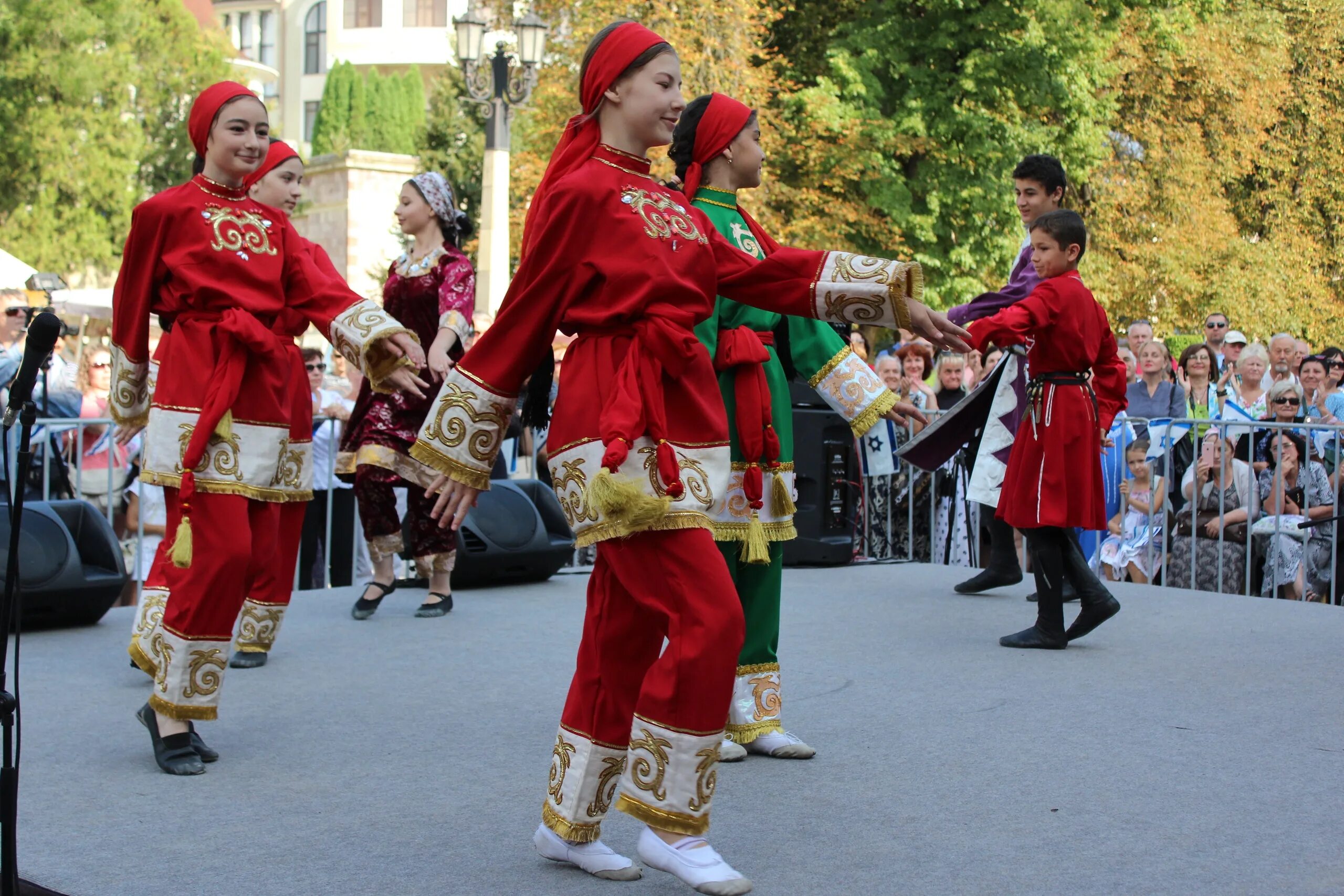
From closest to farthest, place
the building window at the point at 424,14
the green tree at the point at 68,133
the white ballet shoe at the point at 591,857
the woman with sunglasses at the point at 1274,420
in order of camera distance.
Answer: the white ballet shoe at the point at 591,857, the woman with sunglasses at the point at 1274,420, the green tree at the point at 68,133, the building window at the point at 424,14

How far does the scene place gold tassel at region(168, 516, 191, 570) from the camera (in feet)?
14.0

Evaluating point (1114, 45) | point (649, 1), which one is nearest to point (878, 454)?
point (649, 1)

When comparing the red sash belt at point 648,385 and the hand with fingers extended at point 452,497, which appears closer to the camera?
the red sash belt at point 648,385

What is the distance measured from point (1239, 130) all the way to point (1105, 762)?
74.8 feet

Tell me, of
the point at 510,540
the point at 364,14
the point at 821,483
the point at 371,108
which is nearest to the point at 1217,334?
the point at 821,483

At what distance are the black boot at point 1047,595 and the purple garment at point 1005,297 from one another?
0.92m

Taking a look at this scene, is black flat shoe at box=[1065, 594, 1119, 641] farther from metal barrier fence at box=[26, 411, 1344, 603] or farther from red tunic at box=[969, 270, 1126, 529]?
metal barrier fence at box=[26, 411, 1344, 603]

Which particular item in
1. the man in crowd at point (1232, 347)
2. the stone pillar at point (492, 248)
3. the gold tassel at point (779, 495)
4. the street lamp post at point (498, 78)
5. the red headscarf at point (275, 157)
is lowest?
the gold tassel at point (779, 495)

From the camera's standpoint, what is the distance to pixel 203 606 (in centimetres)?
430

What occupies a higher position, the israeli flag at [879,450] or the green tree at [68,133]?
the green tree at [68,133]

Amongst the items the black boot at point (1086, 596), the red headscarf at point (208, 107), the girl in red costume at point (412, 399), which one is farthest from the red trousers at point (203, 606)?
the black boot at point (1086, 596)

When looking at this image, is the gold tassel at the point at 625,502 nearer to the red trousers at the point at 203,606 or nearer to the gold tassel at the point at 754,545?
the gold tassel at the point at 754,545

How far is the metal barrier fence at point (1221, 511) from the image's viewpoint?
7980mm

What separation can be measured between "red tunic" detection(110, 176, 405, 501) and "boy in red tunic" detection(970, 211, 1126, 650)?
112 inches
